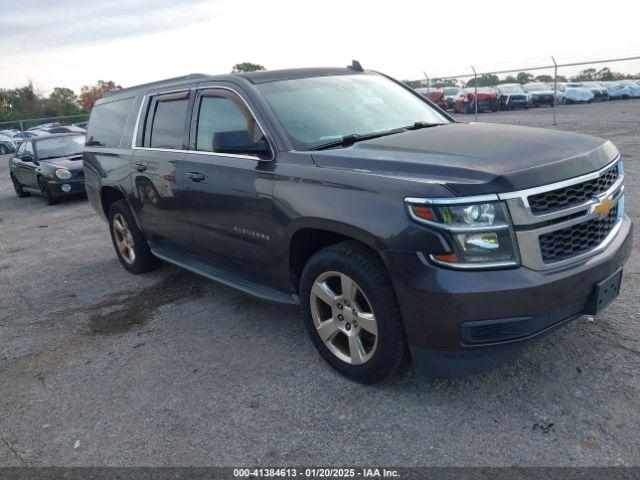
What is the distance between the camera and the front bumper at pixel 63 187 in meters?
11.9

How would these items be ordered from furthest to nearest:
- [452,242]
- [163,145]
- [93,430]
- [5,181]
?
[5,181]
[163,145]
[93,430]
[452,242]

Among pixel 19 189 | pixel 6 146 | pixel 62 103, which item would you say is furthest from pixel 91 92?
pixel 19 189

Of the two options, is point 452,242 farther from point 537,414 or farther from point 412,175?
point 537,414

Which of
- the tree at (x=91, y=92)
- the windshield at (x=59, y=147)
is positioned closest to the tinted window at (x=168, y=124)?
the windshield at (x=59, y=147)

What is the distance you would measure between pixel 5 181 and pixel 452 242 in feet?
63.9

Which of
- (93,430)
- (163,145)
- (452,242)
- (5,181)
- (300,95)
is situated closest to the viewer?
(452,242)

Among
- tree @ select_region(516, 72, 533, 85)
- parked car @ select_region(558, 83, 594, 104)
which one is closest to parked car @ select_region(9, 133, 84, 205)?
tree @ select_region(516, 72, 533, 85)

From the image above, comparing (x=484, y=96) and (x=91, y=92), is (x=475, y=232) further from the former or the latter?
(x=91, y=92)

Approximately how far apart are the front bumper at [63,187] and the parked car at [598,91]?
98.6 feet

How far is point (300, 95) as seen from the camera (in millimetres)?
4129

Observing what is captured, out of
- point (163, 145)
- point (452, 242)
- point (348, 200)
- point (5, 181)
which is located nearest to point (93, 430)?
point (348, 200)

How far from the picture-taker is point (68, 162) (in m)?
12.4

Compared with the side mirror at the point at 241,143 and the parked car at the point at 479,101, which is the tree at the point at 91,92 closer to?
the parked car at the point at 479,101

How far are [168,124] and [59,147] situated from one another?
30.7ft
